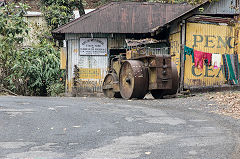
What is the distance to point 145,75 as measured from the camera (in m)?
14.1

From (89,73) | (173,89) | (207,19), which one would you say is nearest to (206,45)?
(207,19)

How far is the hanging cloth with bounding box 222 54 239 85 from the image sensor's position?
56.1 feet

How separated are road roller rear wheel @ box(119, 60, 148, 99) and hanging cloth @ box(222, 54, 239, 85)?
4940 millimetres

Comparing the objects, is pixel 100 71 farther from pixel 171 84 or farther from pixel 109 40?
pixel 171 84

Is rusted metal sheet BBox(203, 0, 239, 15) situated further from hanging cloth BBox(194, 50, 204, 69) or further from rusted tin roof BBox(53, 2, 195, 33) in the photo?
hanging cloth BBox(194, 50, 204, 69)

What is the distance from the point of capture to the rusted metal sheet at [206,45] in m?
16.8

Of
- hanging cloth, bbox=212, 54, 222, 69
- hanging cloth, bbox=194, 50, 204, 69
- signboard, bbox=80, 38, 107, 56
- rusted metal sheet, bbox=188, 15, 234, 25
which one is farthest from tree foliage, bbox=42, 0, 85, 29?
hanging cloth, bbox=212, 54, 222, 69

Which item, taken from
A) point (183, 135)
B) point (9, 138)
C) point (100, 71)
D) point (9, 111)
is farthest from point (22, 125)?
point (100, 71)

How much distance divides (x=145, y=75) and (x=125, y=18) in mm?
7771

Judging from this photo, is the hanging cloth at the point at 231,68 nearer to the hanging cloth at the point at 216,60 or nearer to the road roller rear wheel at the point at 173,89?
the hanging cloth at the point at 216,60

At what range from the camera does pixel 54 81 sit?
22.0 m

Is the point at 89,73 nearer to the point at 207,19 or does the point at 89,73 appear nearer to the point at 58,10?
the point at 207,19

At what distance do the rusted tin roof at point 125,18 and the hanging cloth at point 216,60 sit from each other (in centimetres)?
360

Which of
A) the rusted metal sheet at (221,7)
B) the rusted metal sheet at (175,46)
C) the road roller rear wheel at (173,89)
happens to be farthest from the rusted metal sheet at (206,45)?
the road roller rear wheel at (173,89)
